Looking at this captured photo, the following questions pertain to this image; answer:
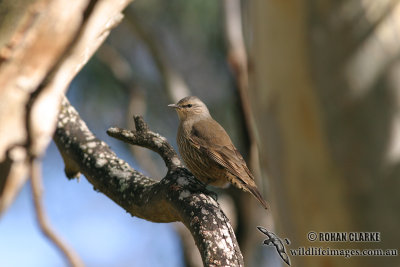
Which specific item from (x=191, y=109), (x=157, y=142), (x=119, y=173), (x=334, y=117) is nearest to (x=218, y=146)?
(x=191, y=109)

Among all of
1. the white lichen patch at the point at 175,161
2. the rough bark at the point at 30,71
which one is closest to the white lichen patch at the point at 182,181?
the white lichen patch at the point at 175,161

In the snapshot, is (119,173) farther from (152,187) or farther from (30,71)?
A: (30,71)

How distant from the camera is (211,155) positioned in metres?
4.13

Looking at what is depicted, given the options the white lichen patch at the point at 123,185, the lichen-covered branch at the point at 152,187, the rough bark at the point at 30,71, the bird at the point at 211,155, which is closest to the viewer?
the rough bark at the point at 30,71

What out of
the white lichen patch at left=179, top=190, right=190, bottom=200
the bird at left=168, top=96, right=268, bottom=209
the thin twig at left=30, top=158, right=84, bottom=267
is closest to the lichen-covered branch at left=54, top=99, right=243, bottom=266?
the white lichen patch at left=179, top=190, right=190, bottom=200

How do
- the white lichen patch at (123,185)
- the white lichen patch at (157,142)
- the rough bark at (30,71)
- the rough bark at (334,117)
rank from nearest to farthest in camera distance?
the rough bark at (30,71) < the rough bark at (334,117) < the white lichen patch at (123,185) < the white lichen patch at (157,142)

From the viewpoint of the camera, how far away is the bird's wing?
4.00 m

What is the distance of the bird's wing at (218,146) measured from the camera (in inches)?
157

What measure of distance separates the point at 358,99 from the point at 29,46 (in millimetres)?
712

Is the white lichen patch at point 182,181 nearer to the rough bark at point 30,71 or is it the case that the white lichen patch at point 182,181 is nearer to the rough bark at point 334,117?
the rough bark at point 334,117

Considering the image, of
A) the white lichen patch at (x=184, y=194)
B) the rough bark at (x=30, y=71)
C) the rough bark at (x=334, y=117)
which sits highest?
the rough bark at (x=30, y=71)

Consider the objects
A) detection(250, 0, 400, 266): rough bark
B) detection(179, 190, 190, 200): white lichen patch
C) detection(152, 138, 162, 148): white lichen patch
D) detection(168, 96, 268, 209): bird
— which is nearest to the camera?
detection(250, 0, 400, 266): rough bark

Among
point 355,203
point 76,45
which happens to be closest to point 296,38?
point 355,203

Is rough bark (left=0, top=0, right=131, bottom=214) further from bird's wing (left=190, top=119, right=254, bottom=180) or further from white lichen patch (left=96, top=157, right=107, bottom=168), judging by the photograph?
bird's wing (left=190, top=119, right=254, bottom=180)
